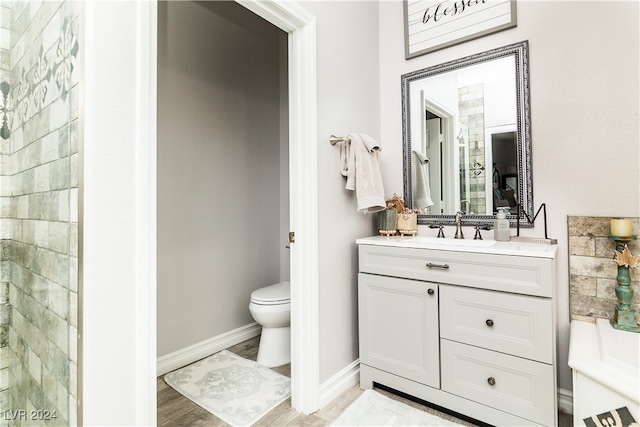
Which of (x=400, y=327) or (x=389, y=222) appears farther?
(x=389, y=222)

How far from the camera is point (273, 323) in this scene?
2.13 m

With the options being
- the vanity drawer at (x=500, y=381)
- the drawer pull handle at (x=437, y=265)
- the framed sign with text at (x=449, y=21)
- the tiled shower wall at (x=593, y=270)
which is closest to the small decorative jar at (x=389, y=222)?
the drawer pull handle at (x=437, y=265)

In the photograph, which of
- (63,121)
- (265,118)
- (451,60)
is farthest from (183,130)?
(451,60)

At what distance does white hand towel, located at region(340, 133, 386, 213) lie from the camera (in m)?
1.84

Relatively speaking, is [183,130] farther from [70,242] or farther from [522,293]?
[522,293]

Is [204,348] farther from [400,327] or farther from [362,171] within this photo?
[362,171]

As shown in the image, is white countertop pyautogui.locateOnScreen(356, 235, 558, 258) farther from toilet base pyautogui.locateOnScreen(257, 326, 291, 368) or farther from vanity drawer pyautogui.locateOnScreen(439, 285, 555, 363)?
toilet base pyautogui.locateOnScreen(257, 326, 291, 368)

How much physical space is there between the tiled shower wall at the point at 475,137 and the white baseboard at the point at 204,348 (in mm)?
1874

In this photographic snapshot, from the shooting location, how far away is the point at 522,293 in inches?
55.2

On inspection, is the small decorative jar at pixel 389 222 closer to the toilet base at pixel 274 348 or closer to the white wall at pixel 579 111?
the white wall at pixel 579 111

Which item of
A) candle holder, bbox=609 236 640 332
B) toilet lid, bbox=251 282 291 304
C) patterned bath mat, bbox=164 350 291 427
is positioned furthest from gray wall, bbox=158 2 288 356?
candle holder, bbox=609 236 640 332

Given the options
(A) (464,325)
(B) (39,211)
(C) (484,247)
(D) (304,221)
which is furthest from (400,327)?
(B) (39,211)

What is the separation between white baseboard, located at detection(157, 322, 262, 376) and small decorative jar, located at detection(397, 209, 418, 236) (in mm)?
1447

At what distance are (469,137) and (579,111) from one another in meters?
0.52
